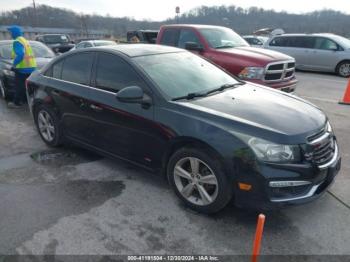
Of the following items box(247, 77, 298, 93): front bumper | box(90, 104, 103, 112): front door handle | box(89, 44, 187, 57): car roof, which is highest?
box(89, 44, 187, 57): car roof

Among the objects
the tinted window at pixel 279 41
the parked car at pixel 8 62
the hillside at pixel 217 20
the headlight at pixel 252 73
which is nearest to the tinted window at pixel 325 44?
the tinted window at pixel 279 41

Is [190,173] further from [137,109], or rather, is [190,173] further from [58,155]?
[58,155]

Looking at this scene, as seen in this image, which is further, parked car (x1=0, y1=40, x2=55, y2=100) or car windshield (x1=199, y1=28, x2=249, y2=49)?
parked car (x1=0, y1=40, x2=55, y2=100)

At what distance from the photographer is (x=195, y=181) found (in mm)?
3094

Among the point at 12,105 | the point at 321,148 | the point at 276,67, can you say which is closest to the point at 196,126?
the point at 321,148

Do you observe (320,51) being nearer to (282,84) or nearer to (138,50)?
(282,84)

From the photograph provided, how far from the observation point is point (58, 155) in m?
4.66

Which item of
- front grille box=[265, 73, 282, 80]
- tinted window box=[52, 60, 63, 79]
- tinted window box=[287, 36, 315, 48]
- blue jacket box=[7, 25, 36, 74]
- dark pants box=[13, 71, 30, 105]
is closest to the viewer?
tinted window box=[52, 60, 63, 79]

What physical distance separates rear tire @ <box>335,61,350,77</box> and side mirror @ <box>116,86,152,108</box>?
431 inches

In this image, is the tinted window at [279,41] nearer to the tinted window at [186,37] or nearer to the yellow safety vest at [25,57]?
the tinted window at [186,37]

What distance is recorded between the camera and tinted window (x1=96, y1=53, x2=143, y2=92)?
11.6 ft

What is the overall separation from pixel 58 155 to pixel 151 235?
2476 millimetres

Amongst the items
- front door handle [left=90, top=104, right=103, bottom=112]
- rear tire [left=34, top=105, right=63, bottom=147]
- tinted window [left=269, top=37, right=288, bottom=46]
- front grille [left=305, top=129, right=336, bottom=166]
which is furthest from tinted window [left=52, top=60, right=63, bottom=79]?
tinted window [left=269, top=37, right=288, bottom=46]

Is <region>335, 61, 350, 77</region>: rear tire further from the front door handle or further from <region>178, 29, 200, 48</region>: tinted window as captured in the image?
the front door handle
